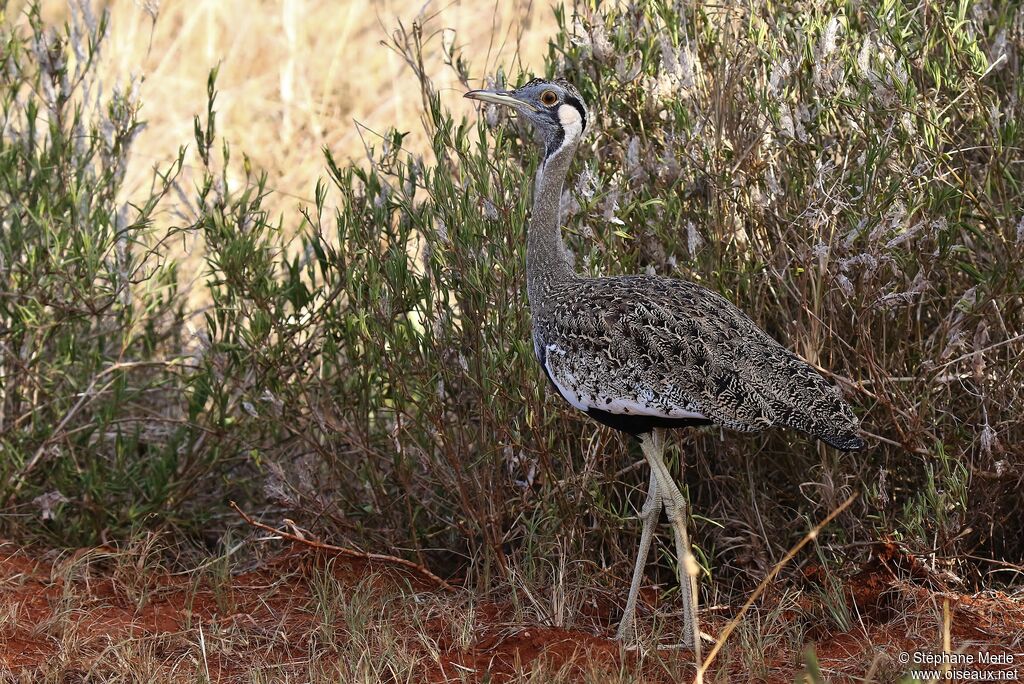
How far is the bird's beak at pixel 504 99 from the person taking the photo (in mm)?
3736

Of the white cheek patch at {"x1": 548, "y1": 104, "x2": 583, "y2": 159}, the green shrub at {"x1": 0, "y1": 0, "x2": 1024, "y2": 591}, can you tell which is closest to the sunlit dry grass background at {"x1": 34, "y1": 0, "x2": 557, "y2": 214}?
the green shrub at {"x1": 0, "y1": 0, "x2": 1024, "y2": 591}

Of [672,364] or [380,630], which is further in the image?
[380,630]

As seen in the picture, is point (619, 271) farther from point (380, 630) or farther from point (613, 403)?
point (380, 630)

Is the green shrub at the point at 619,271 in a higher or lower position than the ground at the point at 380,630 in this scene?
higher

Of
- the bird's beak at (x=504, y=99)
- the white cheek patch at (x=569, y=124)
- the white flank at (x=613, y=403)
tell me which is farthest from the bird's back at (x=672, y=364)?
the bird's beak at (x=504, y=99)

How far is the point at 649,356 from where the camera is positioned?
3.38 meters

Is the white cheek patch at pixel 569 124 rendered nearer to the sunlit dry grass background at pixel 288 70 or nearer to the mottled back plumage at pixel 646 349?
the mottled back plumage at pixel 646 349

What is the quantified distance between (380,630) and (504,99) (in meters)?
1.67

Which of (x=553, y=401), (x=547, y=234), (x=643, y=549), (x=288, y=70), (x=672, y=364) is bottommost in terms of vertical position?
(x=643, y=549)

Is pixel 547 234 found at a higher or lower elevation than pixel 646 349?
higher

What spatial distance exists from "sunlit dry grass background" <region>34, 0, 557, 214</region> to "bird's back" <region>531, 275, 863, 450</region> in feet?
14.2

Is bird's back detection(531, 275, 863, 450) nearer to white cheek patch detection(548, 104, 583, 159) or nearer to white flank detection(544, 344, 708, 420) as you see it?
white flank detection(544, 344, 708, 420)

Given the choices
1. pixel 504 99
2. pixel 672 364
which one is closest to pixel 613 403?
pixel 672 364

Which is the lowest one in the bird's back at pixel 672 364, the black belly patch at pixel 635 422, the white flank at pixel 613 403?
the black belly patch at pixel 635 422
